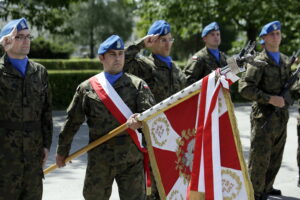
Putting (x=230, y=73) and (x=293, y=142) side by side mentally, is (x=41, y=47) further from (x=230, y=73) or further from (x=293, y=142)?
(x=230, y=73)

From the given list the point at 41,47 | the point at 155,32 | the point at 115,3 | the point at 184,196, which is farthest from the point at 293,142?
the point at 115,3

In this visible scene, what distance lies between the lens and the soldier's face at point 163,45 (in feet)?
19.6

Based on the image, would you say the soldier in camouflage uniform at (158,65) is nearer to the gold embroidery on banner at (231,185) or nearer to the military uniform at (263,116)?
the military uniform at (263,116)

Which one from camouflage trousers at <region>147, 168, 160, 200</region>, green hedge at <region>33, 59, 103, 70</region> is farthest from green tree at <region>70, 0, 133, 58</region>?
camouflage trousers at <region>147, 168, 160, 200</region>

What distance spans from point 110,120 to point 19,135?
767 millimetres

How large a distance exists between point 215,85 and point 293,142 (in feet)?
24.1

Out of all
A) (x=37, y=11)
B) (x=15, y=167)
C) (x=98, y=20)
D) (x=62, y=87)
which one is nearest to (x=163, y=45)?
(x=15, y=167)

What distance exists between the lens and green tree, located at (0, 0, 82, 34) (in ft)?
46.5

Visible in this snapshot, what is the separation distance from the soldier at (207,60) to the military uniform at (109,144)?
3.07 meters

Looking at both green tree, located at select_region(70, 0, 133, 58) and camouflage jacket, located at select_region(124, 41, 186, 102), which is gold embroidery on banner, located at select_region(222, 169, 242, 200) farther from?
green tree, located at select_region(70, 0, 133, 58)

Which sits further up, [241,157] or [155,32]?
[155,32]

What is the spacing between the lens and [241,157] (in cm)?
427

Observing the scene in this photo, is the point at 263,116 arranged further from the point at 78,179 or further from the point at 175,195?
the point at 78,179

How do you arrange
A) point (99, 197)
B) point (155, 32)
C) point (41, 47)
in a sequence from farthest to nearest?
point (41, 47)
point (155, 32)
point (99, 197)
